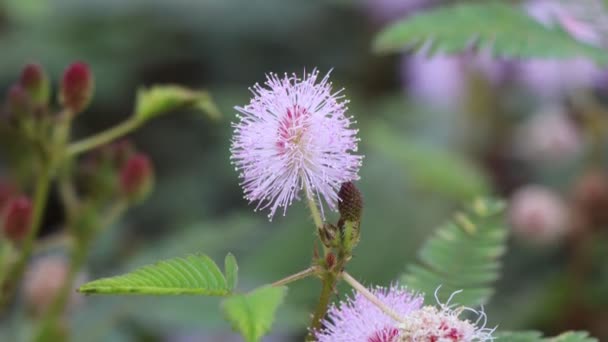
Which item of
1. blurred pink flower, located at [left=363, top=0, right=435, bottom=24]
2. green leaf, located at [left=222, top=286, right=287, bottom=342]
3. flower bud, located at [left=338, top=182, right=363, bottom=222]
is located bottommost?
green leaf, located at [left=222, top=286, right=287, bottom=342]

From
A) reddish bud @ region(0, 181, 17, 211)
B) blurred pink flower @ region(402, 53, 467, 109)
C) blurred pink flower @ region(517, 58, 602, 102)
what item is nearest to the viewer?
reddish bud @ region(0, 181, 17, 211)

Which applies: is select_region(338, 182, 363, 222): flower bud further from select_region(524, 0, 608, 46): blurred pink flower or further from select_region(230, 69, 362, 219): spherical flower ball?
select_region(524, 0, 608, 46): blurred pink flower

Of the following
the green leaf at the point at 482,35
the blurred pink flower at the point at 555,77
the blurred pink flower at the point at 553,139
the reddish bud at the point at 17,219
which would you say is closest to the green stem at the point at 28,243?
the reddish bud at the point at 17,219

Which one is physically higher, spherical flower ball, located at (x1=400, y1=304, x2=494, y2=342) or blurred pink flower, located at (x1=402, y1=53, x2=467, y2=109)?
blurred pink flower, located at (x1=402, y1=53, x2=467, y2=109)

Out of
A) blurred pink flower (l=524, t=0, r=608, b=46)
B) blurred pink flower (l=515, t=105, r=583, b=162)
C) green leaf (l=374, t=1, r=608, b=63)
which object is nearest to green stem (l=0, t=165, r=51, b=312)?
green leaf (l=374, t=1, r=608, b=63)

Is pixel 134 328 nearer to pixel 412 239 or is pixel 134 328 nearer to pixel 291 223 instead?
pixel 291 223

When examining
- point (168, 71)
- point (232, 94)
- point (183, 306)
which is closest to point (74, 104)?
point (183, 306)

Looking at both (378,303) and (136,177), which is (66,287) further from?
(378,303)
